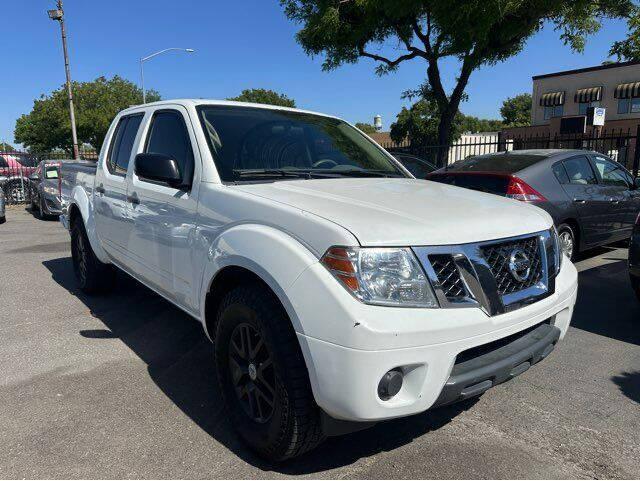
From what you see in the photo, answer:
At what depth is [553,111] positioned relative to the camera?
126 ft

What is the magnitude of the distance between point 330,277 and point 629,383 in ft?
8.60

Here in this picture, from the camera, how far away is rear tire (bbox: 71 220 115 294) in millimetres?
5234

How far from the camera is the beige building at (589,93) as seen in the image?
33.7m

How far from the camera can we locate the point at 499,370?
Result: 230cm

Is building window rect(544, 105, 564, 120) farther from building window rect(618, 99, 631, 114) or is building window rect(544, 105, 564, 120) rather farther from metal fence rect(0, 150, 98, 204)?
metal fence rect(0, 150, 98, 204)

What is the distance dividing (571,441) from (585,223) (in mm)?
4568

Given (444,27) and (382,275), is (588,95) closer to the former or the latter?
(444,27)

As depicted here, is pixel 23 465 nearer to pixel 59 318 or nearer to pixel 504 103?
pixel 59 318

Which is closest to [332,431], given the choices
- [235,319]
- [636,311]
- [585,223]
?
[235,319]

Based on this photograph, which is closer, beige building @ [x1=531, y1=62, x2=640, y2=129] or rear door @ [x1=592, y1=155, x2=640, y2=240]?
rear door @ [x1=592, y1=155, x2=640, y2=240]

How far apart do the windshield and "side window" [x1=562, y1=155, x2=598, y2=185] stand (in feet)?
12.1

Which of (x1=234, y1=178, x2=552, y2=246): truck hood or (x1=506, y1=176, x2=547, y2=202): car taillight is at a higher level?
(x1=234, y1=178, x2=552, y2=246): truck hood

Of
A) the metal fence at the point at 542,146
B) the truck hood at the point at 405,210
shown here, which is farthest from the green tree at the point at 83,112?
the truck hood at the point at 405,210

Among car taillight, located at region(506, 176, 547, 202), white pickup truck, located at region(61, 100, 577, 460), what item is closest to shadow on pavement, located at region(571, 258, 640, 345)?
car taillight, located at region(506, 176, 547, 202)
